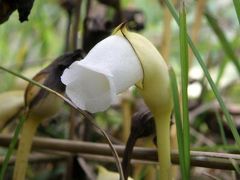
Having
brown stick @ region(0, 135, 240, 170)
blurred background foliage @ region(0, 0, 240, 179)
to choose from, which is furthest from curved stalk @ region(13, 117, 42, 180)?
blurred background foliage @ region(0, 0, 240, 179)

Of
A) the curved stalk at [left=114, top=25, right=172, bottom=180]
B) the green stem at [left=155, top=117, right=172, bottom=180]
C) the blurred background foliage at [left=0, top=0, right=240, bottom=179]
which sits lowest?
the green stem at [left=155, top=117, right=172, bottom=180]

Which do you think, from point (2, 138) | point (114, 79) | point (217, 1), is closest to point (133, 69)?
point (114, 79)

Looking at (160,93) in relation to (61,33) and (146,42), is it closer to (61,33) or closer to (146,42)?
(146,42)

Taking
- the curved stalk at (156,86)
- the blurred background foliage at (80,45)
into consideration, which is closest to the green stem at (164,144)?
the curved stalk at (156,86)

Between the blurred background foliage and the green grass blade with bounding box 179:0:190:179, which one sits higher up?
the blurred background foliage

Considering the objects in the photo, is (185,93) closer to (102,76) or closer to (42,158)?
(102,76)

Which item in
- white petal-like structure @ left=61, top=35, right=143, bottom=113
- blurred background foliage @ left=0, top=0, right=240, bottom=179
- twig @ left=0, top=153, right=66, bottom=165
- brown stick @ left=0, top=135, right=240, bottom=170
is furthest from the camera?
blurred background foliage @ left=0, top=0, right=240, bottom=179

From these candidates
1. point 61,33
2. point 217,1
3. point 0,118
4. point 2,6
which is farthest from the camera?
point 217,1

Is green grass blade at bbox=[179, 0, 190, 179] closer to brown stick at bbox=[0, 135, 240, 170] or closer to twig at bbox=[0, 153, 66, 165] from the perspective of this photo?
brown stick at bbox=[0, 135, 240, 170]
